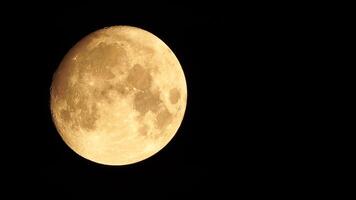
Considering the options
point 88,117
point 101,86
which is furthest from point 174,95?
point 88,117

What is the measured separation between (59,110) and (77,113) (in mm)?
392

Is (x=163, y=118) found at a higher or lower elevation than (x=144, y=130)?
higher

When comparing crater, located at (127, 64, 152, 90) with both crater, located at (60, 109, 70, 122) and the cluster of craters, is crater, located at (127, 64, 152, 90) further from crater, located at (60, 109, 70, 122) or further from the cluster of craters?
crater, located at (60, 109, 70, 122)

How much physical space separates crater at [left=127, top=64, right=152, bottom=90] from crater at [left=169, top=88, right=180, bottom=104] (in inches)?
16.0

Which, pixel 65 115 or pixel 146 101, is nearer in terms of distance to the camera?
pixel 146 101

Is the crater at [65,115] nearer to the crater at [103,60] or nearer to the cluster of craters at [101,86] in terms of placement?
the cluster of craters at [101,86]

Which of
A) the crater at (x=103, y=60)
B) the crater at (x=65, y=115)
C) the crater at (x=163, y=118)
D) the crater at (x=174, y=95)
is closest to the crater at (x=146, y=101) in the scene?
the crater at (x=163, y=118)

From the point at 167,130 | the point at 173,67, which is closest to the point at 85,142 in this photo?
the point at 167,130

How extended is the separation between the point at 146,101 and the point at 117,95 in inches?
15.9

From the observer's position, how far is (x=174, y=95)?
553cm

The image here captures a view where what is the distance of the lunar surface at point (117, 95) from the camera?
5.06 metres

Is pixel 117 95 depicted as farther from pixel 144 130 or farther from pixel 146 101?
pixel 144 130

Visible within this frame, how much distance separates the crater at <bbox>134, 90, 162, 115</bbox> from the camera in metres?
5.13

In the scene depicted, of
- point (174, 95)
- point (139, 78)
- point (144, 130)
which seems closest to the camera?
point (139, 78)
